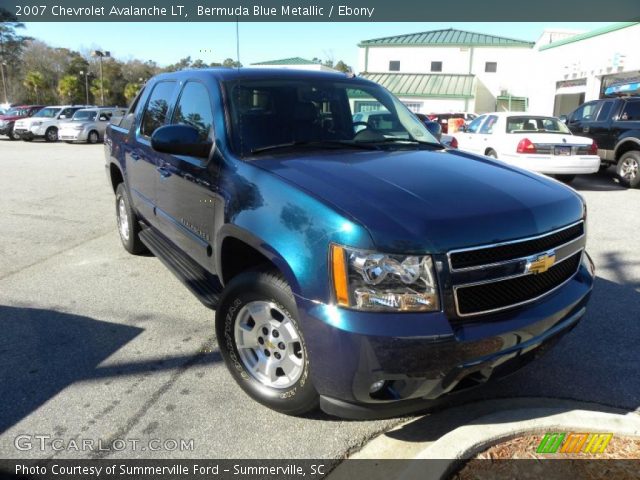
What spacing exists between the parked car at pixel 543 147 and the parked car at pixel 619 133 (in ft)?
2.68

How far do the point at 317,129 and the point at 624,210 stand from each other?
7.07 meters

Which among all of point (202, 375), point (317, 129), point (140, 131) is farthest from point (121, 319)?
point (317, 129)

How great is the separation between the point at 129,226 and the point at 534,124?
9.05 m

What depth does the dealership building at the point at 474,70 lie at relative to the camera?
1077 inches

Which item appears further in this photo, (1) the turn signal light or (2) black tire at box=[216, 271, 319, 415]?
(1) the turn signal light

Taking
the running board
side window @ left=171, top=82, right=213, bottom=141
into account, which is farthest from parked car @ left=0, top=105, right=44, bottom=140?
side window @ left=171, top=82, right=213, bottom=141

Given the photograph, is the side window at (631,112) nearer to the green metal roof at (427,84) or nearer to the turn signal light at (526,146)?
the turn signal light at (526,146)

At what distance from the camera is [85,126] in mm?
23156

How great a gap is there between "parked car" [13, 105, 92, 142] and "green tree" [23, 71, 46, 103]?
35.5m

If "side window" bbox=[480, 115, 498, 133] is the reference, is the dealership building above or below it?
above

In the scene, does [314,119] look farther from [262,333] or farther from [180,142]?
[262,333]

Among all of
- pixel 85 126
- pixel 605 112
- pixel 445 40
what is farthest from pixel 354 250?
pixel 445 40

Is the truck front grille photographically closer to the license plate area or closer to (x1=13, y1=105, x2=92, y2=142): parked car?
the license plate area

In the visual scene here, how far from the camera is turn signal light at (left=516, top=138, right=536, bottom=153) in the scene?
1001cm
